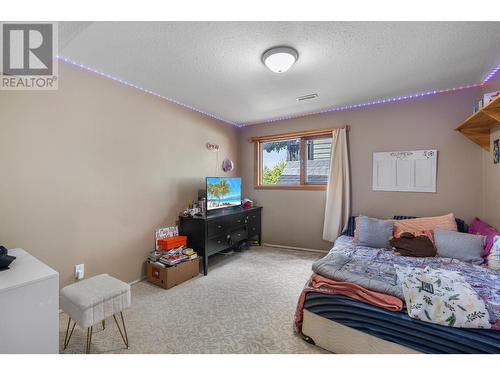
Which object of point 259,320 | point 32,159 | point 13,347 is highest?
point 32,159

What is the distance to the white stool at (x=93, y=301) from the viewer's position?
4.62 feet

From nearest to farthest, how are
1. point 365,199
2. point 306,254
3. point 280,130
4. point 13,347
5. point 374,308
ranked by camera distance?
1. point 13,347
2. point 374,308
3. point 365,199
4. point 306,254
5. point 280,130

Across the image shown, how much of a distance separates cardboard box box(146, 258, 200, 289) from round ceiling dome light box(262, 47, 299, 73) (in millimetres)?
2369

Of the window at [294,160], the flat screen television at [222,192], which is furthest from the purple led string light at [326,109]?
the flat screen television at [222,192]

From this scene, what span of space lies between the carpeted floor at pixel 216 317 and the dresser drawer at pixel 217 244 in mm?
278

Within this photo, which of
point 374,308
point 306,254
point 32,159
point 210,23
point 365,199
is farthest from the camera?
point 306,254

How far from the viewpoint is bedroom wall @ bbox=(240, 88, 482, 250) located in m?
2.82

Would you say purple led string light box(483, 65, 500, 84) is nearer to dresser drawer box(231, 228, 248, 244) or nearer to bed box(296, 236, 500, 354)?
bed box(296, 236, 500, 354)

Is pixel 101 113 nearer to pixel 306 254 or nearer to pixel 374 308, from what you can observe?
pixel 374 308

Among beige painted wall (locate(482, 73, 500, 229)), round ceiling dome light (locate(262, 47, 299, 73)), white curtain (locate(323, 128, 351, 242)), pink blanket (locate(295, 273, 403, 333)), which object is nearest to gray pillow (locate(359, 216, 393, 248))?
white curtain (locate(323, 128, 351, 242))

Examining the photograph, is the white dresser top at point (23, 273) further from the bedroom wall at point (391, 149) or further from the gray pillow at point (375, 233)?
the bedroom wall at point (391, 149)

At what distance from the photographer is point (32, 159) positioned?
75.2 inches

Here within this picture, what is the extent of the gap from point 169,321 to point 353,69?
2943mm

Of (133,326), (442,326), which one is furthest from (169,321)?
(442,326)
